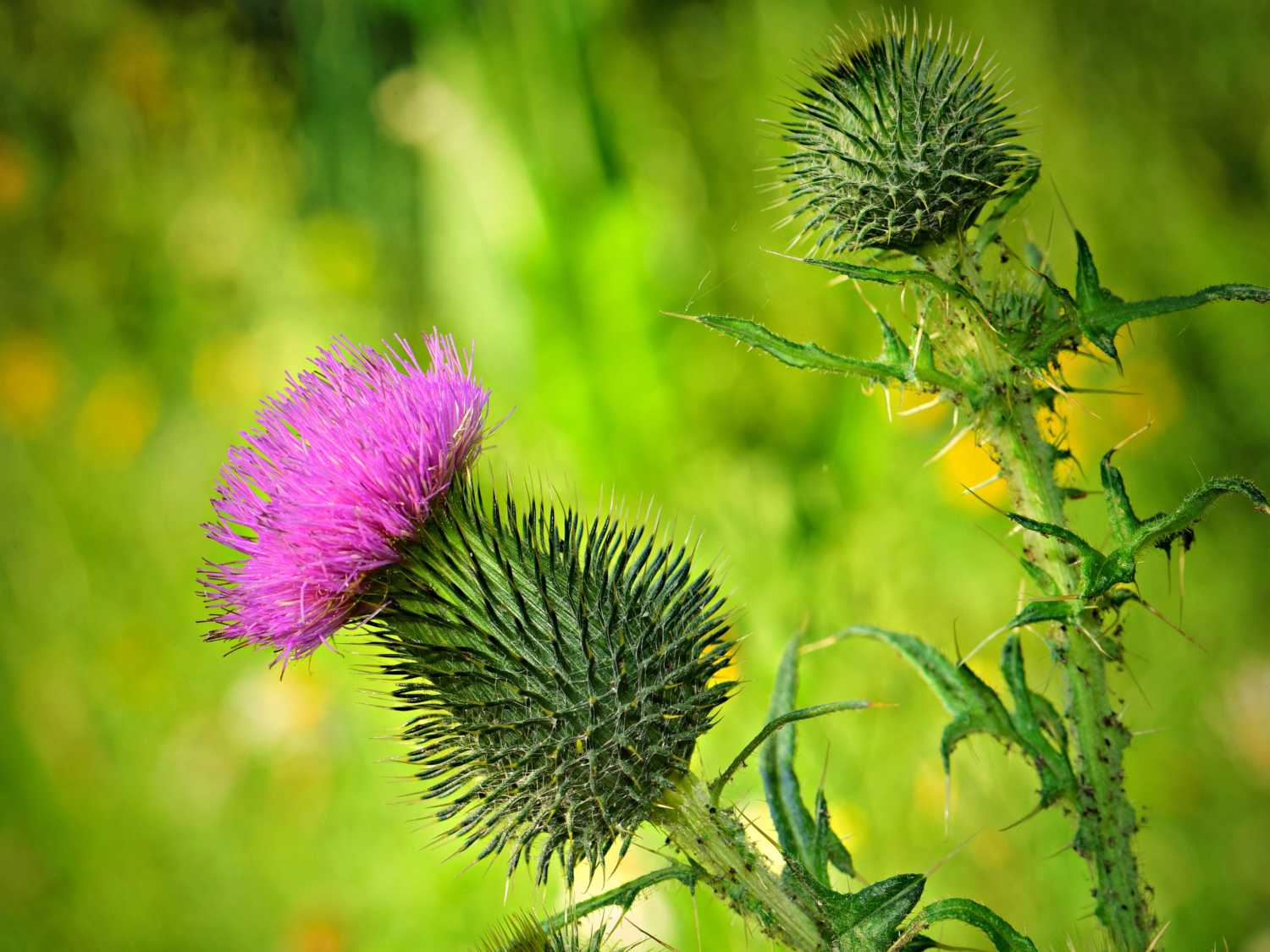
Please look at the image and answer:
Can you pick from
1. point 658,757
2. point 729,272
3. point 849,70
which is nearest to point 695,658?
point 658,757

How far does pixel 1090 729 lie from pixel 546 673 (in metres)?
0.68

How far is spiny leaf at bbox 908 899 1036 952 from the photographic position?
44.7 inches

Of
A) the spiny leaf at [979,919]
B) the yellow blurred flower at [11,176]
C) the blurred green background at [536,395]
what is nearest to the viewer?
the spiny leaf at [979,919]

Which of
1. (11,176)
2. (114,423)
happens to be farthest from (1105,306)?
(11,176)

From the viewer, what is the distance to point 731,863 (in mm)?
1348

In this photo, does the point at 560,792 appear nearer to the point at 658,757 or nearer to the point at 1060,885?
the point at 658,757

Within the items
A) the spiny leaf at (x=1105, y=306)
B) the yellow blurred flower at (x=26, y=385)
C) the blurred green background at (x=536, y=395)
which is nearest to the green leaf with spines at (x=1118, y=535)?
the spiny leaf at (x=1105, y=306)

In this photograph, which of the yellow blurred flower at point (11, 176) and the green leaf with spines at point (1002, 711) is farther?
the yellow blurred flower at point (11, 176)

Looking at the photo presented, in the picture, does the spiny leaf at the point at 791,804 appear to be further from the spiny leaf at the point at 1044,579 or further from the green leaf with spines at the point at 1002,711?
the spiny leaf at the point at 1044,579

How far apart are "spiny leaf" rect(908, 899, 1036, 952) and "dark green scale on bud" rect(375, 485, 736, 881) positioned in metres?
0.36

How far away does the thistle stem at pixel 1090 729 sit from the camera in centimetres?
132

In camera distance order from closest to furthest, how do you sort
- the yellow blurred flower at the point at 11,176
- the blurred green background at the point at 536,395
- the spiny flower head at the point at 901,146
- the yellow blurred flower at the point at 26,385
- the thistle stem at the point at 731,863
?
1. the thistle stem at the point at 731,863
2. the spiny flower head at the point at 901,146
3. the blurred green background at the point at 536,395
4. the yellow blurred flower at the point at 26,385
5. the yellow blurred flower at the point at 11,176

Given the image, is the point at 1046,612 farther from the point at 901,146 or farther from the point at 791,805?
the point at 901,146

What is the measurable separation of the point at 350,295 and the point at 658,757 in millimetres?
3325
